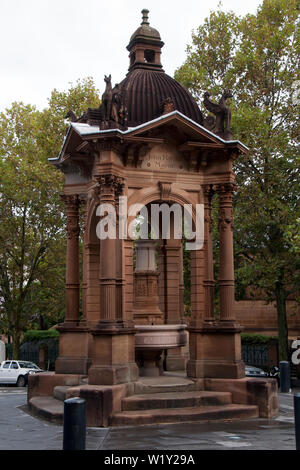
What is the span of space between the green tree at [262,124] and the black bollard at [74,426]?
47.8ft

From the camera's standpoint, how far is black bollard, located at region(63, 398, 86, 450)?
7.82m

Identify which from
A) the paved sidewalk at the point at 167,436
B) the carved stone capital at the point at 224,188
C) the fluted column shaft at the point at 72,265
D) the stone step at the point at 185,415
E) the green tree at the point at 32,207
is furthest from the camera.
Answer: the green tree at the point at 32,207

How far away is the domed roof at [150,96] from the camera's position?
13.9 metres

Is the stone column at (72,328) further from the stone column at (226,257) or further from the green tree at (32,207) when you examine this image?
the green tree at (32,207)

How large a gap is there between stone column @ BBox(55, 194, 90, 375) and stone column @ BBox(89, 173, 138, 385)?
82.1 inches

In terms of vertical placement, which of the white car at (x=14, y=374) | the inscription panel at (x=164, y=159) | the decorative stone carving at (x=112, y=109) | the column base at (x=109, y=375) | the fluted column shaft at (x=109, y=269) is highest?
the decorative stone carving at (x=112, y=109)

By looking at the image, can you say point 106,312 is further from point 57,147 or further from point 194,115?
point 57,147

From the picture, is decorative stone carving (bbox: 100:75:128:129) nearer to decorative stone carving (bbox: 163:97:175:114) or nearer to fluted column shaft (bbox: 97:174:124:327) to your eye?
decorative stone carving (bbox: 163:97:175:114)

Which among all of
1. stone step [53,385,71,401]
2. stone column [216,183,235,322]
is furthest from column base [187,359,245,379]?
stone step [53,385,71,401]

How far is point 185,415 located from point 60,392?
336cm

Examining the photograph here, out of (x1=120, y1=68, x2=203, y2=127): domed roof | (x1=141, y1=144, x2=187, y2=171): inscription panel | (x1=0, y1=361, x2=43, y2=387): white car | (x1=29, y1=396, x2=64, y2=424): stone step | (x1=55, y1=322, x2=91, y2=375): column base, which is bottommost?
(x1=0, y1=361, x2=43, y2=387): white car

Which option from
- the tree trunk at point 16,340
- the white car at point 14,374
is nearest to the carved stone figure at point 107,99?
the tree trunk at point 16,340

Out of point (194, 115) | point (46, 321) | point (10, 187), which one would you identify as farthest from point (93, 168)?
point (46, 321)
